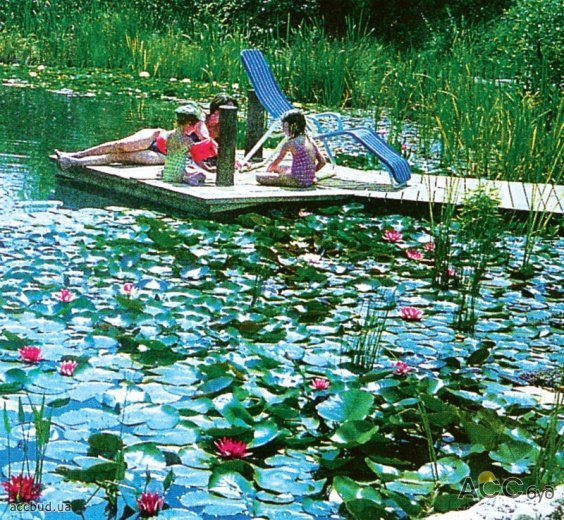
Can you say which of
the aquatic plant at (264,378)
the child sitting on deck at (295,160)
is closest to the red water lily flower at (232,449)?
the aquatic plant at (264,378)

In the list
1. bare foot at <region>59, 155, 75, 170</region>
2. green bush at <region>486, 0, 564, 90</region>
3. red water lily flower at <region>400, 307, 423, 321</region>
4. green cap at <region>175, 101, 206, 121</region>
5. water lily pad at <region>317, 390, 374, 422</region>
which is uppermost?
green bush at <region>486, 0, 564, 90</region>

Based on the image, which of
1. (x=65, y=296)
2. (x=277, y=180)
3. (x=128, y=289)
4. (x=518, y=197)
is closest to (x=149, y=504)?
(x=65, y=296)

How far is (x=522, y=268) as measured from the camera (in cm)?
596

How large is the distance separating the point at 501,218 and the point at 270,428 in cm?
370

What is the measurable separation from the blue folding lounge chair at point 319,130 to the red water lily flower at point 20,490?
17.3 feet

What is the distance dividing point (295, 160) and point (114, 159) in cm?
138

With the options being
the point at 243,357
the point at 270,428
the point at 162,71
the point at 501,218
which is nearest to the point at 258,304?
the point at 243,357

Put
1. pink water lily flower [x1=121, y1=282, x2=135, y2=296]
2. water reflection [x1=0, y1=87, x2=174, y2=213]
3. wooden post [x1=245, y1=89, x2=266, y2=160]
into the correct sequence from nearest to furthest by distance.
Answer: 1. pink water lily flower [x1=121, y1=282, x2=135, y2=296]
2. water reflection [x1=0, y1=87, x2=174, y2=213]
3. wooden post [x1=245, y1=89, x2=266, y2=160]

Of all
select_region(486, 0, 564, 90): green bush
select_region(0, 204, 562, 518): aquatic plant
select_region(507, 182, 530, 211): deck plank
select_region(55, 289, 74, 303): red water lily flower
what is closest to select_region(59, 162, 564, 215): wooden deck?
select_region(507, 182, 530, 211): deck plank

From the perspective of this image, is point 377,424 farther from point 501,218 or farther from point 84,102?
point 84,102

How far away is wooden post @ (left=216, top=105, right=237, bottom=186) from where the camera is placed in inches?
283

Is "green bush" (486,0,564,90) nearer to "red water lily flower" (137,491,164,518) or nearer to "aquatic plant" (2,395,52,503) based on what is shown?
"aquatic plant" (2,395,52,503)

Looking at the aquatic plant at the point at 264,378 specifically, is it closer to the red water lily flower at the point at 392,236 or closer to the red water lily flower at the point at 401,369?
the red water lily flower at the point at 401,369

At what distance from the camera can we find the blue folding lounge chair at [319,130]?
792cm
